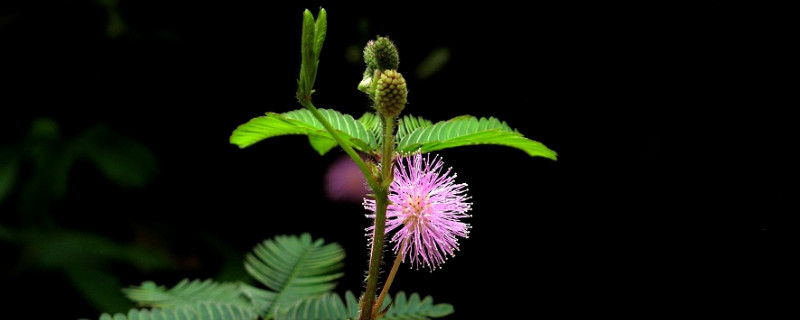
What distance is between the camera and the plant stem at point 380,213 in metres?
0.60

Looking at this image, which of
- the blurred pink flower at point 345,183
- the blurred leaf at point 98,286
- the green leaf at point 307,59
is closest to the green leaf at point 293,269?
the green leaf at point 307,59

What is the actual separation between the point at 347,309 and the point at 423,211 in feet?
0.59

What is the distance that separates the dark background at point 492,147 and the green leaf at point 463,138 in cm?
98

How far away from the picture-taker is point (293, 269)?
1011 millimetres

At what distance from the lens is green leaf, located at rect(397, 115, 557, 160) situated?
0.64 meters

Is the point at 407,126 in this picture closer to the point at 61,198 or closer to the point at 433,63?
the point at 433,63

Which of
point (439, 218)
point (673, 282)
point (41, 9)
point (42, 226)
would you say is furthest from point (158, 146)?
point (439, 218)

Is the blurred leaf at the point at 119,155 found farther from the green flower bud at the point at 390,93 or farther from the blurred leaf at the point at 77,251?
the green flower bud at the point at 390,93

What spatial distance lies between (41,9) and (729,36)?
7.89 feet

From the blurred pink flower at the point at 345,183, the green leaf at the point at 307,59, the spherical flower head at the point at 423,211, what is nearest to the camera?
the green leaf at the point at 307,59

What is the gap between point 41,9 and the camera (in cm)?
246

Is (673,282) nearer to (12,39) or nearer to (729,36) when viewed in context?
(729,36)

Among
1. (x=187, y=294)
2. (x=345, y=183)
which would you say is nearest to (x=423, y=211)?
(x=187, y=294)

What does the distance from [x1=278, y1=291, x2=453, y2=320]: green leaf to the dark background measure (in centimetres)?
75
